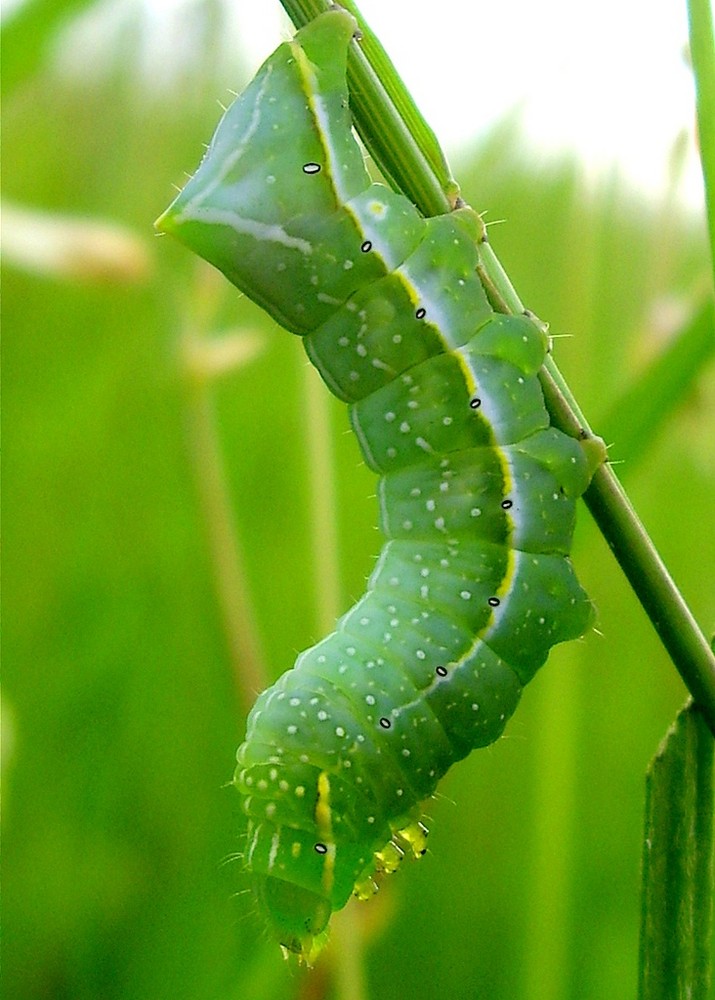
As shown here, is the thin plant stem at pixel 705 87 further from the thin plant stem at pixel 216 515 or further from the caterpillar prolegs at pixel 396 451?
the thin plant stem at pixel 216 515

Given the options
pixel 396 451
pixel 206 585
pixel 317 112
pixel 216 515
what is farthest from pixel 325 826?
pixel 206 585

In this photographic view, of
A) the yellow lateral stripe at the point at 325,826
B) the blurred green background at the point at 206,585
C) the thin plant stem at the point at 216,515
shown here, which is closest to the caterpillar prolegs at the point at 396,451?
the yellow lateral stripe at the point at 325,826

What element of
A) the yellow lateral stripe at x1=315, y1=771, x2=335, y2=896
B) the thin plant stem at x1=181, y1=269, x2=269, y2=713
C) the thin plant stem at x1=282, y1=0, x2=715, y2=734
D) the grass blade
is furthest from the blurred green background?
the grass blade

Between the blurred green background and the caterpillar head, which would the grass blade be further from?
the blurred green background

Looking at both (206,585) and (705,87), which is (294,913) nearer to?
(705,87)

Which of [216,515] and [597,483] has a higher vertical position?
[597,483]

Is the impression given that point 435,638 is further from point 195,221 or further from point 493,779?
point 493,779

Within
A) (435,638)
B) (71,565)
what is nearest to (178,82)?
(71,565)
